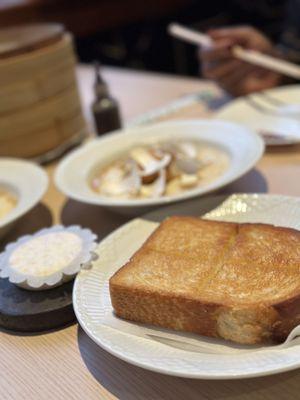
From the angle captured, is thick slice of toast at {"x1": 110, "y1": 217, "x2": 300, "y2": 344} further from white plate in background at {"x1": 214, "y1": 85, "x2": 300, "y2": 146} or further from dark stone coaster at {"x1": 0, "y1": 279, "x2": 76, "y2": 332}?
white plate in background at {"x1": 214, "y1": 85, "x2": 300, "y2": 146}

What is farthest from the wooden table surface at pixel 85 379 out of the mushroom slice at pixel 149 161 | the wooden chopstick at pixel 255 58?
the wooden chopstick at pixel 255 58

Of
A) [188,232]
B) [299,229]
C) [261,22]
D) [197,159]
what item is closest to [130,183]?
[197,159]

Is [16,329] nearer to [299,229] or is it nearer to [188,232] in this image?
[188,232]

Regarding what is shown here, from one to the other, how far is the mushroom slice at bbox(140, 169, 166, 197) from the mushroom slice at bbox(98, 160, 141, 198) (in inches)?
0.6

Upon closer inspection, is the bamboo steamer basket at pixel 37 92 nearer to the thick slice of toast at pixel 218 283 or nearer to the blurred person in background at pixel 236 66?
the blurred person in background at pixel 236 66

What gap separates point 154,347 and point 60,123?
90cm

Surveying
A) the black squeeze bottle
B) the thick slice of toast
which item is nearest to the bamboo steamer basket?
the black squeeze bottle

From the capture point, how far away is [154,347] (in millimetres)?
640

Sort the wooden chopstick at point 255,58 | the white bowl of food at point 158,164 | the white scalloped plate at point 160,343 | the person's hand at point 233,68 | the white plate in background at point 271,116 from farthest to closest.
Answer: the person's hand at point 233,68 < the wooden chopstick at point 255,58 < the white plate in background at point 271,116 < the white bowl of food at point 158,164 < the white scalloped plate at point 160,343

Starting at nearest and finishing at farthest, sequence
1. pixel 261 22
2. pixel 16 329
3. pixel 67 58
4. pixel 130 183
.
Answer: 1. pixel 16 329
2. pixel 130 183
3. pixel 67 58
4. pixel 261 22

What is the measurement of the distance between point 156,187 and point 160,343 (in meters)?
0.45

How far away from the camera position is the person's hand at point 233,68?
1552 millimetres

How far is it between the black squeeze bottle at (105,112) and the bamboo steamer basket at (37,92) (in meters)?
0.07

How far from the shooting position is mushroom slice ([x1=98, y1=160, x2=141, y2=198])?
3.47 feet
